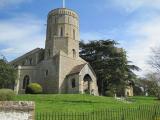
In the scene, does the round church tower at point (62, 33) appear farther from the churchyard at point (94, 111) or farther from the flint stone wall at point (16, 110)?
the flint stone wall at point (16, 110)

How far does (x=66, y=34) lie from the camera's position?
157 feet

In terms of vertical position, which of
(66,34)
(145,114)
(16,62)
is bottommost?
(145,114)

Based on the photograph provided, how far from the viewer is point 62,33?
48.2 m

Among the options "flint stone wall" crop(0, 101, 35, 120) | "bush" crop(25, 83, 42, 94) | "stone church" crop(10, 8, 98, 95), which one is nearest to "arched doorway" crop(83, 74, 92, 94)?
"stone church" crop(10, 8, 98, 95)

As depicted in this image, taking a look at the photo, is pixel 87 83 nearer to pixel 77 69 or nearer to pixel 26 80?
pixel 77 69

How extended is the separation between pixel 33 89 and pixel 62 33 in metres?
11.3

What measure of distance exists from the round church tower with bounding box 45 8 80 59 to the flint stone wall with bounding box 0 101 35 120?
3710 cm

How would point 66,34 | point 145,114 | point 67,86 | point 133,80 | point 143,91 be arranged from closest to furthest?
point 145,114
point 67,86
point 66,34
point 133,80
point 143,91

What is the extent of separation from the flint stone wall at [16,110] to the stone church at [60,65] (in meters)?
32.9

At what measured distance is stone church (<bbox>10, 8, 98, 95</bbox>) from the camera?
4441 cm

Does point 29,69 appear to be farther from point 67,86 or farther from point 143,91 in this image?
point 143,91

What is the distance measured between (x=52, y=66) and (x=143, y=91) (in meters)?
45.0

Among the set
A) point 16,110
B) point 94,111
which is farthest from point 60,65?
point 16,110

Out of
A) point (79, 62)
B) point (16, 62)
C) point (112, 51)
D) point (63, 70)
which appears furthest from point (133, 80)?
point (16, 62)
